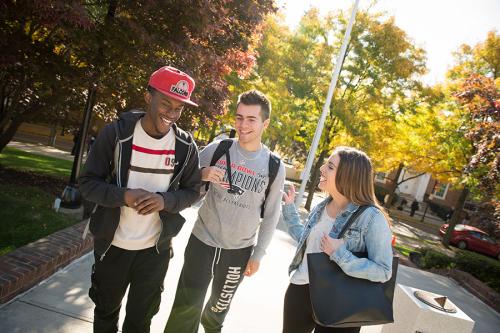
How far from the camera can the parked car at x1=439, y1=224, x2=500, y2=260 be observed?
18562 mm

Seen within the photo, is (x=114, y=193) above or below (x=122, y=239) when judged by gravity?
above

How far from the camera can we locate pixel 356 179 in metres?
2.35

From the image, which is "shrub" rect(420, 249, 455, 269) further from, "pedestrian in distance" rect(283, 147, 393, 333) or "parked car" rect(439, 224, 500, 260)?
"parked car" rect(439, 224, 500, 260)

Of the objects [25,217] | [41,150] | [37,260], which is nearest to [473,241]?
[25,217]

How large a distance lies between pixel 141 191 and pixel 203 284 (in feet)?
3.37

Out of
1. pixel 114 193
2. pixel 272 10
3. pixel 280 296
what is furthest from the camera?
pixel 272 10

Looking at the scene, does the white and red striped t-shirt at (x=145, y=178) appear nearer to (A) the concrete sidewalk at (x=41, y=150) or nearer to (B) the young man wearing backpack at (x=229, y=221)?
(B) the young man wearing backpack at (x=229, y=221)

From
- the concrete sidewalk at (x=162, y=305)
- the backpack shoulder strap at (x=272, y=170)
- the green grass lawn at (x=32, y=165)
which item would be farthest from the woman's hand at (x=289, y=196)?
the green grass lawn at (x=32, y=165)

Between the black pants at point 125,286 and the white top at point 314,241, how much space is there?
3.32 feet

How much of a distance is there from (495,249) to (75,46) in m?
21.9

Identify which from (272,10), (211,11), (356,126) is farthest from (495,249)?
(211,11)

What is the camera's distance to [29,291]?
3.35m

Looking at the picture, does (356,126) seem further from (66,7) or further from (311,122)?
(66,7)

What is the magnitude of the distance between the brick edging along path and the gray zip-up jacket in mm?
1440
